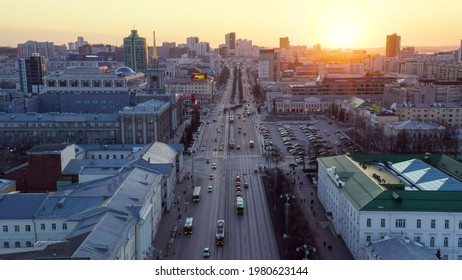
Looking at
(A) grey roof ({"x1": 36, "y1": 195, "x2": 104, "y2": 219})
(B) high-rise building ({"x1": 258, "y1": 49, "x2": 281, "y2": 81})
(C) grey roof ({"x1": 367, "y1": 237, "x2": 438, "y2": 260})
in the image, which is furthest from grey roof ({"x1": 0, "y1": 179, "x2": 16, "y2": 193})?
(B) high-rise building ({"x1": 258, "y1": 49, "x2": 281, "y2": 81})

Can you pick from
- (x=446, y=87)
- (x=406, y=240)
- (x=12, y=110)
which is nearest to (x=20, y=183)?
(x=406, y=240)

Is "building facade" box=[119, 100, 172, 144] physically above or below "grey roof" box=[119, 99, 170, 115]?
below

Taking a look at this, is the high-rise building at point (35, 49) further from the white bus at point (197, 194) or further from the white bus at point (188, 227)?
the white bus at point (188, 227)

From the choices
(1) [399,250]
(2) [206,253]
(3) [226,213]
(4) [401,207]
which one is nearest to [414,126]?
(3) [226,213]

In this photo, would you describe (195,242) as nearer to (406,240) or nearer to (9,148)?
(406,240)

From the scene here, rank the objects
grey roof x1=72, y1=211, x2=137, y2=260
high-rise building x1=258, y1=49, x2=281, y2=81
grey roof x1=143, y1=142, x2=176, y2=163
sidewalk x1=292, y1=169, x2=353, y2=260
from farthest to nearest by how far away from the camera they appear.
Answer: high-rise building x1=258, y1=49, x2=281, y2=81 → grey roof x1=143, y1=142, x2=176, y2=163 → sidewalk x1=292, y1=169, x2=353, y2=260 → grey roof x1=72, y1=211, x2=137, y2=260

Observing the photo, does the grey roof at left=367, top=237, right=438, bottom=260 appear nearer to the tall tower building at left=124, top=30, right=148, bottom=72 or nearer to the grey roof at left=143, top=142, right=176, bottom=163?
the grey roof at left=143, top=142, right=176, bottom=163
